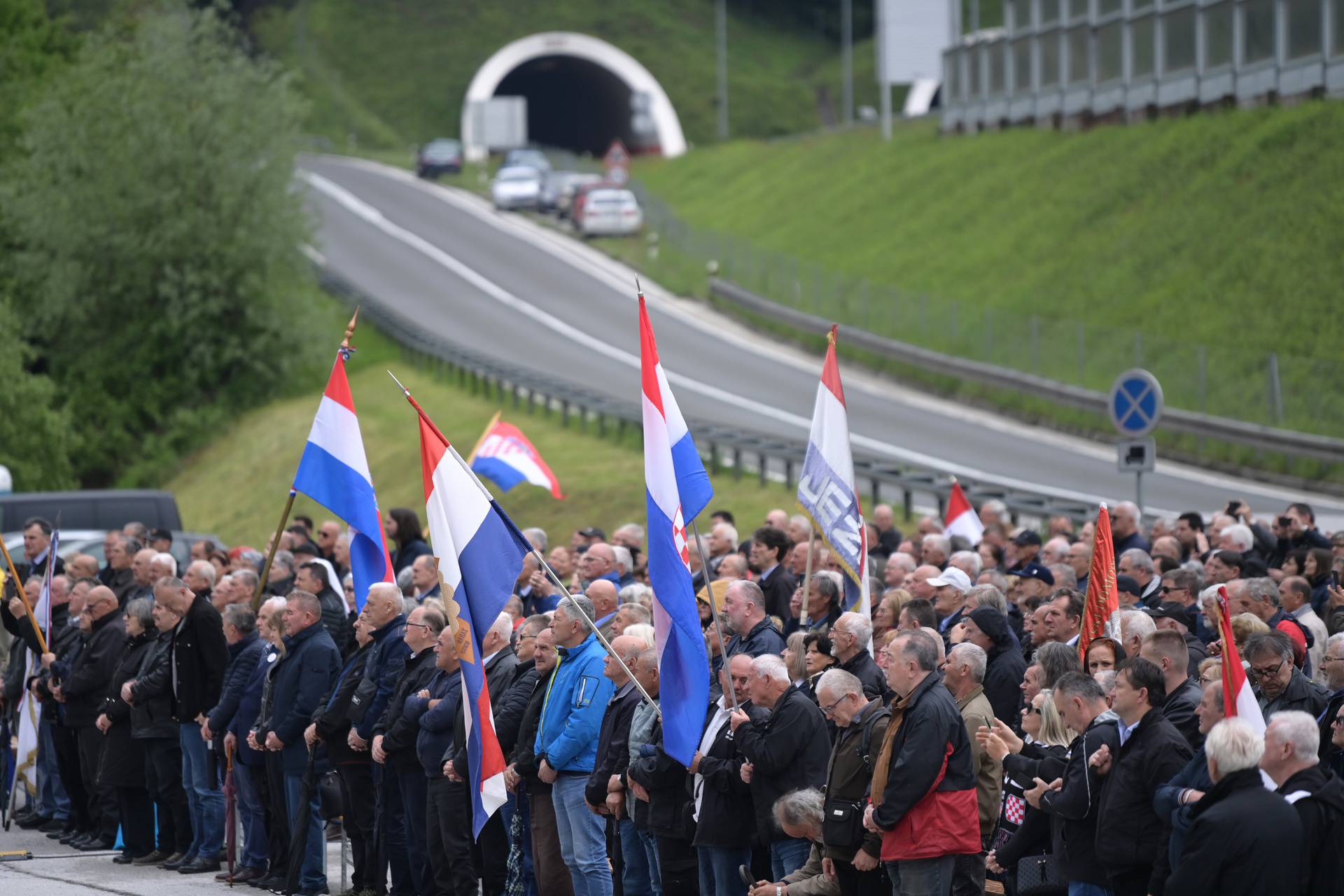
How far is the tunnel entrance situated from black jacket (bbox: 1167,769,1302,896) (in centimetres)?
8385

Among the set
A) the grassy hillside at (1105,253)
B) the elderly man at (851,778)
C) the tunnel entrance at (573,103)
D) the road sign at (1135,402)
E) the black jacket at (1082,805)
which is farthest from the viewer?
the tunnel entrance at (573,103)

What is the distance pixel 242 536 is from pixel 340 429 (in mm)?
22255

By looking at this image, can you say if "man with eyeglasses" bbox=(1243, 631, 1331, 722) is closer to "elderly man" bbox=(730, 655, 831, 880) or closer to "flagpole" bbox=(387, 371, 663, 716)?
"elderly man" bbox=(730, 655, 831, 880)

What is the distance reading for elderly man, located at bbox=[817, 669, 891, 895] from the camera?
9477mm

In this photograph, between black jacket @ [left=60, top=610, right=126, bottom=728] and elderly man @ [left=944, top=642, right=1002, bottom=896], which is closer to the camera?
elderly man @ [left=944, top=642, right=1002, bottom=896]

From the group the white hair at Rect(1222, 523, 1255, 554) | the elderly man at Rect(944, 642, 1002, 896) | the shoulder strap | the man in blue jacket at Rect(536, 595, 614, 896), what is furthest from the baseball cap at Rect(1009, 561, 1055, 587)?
the shoulder strap

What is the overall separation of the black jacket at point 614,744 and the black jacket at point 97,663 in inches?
230

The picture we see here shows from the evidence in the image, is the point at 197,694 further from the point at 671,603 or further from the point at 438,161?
the point at 438,161

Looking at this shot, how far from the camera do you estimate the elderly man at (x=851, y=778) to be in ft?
31.1

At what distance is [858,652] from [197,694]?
245 inches

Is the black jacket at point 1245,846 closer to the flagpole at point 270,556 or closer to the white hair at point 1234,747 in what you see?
the white hair at point 1234,747

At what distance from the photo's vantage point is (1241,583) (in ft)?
38.1

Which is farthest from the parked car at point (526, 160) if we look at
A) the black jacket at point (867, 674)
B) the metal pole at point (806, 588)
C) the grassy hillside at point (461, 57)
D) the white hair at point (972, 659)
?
the white hair at point (972, 659)

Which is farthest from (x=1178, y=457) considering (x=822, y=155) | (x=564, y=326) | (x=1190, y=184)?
(x=822, y=155)
